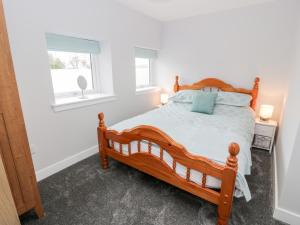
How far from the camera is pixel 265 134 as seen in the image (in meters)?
2.65

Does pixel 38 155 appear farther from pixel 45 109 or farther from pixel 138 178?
pixel 138 178

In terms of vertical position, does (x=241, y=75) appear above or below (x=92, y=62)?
below

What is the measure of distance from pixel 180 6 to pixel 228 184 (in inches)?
106

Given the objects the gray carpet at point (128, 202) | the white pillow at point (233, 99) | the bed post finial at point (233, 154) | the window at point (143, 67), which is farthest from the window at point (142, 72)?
the bed post finial at point (233, 154)

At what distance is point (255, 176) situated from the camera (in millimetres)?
2096

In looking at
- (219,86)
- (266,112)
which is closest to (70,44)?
(219,86)

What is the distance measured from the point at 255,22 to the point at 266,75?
34.6 inches

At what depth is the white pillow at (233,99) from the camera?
2757 mm

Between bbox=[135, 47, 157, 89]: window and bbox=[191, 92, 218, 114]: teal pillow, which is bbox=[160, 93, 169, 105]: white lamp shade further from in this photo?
bbox=[191, 92, 218, 114]: teal pillow

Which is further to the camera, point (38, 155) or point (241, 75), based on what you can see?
point (241, 75)

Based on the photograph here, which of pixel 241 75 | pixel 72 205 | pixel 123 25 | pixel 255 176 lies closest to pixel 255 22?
pixel 241 75

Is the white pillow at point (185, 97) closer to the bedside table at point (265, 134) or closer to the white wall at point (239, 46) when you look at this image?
the white wall at point (239, 46)

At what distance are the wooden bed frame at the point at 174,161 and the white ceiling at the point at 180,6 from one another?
195 cm

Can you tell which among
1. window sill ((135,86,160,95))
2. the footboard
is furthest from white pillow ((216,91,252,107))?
the footboard
